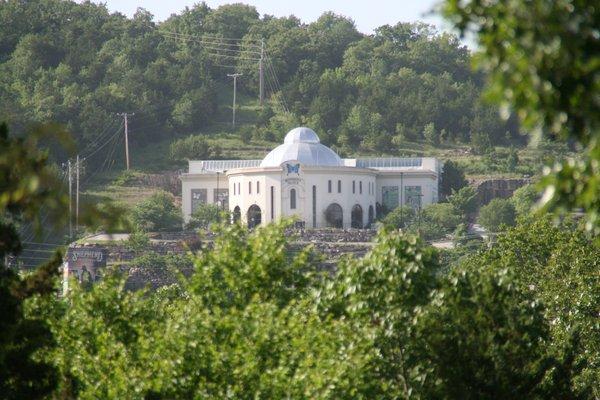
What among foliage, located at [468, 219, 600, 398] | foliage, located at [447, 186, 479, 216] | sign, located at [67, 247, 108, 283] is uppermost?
foliage, located at [468, 219, 600, 398]

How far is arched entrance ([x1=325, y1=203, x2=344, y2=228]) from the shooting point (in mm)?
131750

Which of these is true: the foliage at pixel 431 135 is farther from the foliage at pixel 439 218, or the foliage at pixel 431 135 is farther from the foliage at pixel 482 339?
the foliage at pixel 482 339

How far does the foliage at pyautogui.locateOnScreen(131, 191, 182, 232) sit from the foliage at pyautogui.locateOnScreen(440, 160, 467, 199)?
2316cm

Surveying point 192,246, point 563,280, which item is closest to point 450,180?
point 192,246

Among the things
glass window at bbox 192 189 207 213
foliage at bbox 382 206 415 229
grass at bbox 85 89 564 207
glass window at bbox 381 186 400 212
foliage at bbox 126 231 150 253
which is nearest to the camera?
foliage at bbox 126 231 150 253

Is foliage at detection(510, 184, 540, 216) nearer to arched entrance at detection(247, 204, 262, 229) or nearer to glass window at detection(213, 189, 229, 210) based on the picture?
arched entrance at detection(247, 204, 262, 229)

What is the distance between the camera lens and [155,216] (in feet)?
421

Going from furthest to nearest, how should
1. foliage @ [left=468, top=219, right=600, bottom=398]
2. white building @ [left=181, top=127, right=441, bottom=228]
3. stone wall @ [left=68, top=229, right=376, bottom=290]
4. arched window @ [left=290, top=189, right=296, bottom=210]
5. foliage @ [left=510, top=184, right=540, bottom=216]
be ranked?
1. arched window @ [left=290, top=189, right=296, bottom=210]
2. white building @ [left=181, top=127, right=441, bottom=228]
3. foliage @ [left=510, top=184, right=540, bottom=216]
4. stone wall @ [left=68, top=229, right=376, bottom=290]
5. foliage @ [left=468, top=219, right=600, bottom=398]

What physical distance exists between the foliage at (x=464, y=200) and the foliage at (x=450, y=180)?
3.67 meters

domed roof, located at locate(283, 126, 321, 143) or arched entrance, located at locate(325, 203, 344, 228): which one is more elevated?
domed roof, located at locate(283, 126, 321, 143)

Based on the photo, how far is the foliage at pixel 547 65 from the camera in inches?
318

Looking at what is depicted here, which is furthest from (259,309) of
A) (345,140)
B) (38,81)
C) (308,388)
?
(38,81)

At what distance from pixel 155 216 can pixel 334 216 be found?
13.7 m

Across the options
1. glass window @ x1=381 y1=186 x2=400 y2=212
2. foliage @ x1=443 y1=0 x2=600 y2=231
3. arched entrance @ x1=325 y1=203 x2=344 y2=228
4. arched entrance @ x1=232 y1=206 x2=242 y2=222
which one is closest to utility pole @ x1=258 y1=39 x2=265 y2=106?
glass window @ x1=381 y1=186 x2=400 y2=212
